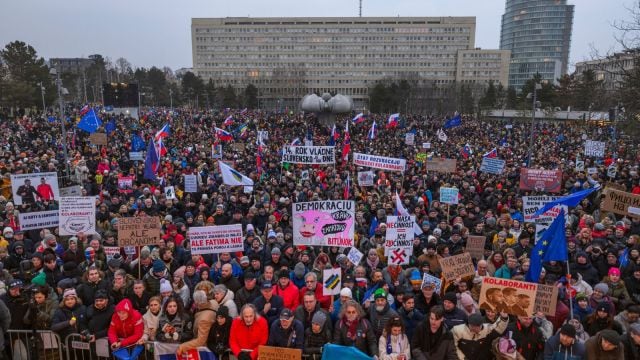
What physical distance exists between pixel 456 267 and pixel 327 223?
236cm

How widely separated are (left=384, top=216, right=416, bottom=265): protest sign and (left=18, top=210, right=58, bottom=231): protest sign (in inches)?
281

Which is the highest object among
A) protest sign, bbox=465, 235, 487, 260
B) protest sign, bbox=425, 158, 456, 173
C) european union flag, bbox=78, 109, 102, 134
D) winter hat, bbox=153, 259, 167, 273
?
european union flag, bbox=78, 109, 102, 134

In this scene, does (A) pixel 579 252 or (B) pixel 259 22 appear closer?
(A) pixel 579 252

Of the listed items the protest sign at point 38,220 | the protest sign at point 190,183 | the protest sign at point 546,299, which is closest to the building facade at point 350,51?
the protest sign at point 190,183

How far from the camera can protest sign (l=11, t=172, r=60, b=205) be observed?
10945mm

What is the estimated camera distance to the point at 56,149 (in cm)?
2305

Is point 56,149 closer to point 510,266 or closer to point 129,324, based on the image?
point 129,324

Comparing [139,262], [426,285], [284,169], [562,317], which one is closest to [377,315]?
[426,285]

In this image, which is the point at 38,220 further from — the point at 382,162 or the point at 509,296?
the point at 509,296

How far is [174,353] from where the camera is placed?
17.4 feet

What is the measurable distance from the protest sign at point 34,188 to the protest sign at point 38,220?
5.96 feet

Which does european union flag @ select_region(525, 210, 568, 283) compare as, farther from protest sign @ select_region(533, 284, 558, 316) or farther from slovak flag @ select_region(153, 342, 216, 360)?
slovak flag @ select_region(153, 342, 216, 360)

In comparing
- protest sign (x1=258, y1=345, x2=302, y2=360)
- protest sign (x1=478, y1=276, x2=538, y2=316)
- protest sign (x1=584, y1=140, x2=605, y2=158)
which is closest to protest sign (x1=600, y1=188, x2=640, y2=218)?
protest sign (x1=478, y1=276, x2=538, y2=316)

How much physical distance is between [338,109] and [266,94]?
74.4 meters
